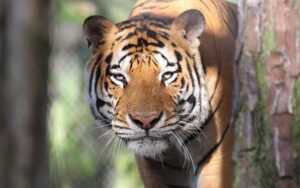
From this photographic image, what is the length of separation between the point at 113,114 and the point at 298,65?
1.09 m

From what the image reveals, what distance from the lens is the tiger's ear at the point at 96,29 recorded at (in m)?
3.00

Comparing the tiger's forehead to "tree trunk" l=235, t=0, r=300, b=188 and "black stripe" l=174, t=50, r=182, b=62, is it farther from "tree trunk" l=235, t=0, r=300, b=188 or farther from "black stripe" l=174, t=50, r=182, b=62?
"tree trunk" l=235, t=0, r=300, b=188

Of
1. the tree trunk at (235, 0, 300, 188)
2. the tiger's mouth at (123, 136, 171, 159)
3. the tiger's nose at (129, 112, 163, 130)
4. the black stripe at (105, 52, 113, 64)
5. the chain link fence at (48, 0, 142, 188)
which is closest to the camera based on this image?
the tree trunk at (235, 0, 300, 188)

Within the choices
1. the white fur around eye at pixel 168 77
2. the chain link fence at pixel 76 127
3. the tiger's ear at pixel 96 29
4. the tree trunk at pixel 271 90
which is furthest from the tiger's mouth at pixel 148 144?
the chain link fence at pixel 76 127

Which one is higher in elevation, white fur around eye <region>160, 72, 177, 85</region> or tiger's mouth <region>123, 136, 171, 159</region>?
white fur around eye <region>160, 72, 177, 85</region>

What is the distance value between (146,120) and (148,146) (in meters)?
0.18

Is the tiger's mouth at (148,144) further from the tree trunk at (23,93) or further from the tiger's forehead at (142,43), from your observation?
the tree trunk at (23,93)

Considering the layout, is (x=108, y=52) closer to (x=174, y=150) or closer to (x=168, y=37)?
(x=168, y=37)

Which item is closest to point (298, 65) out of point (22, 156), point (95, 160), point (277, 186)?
point (277, 186)

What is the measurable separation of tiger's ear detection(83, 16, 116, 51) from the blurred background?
11.1 inches

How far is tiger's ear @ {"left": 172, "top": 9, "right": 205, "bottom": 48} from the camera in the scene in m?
2.96

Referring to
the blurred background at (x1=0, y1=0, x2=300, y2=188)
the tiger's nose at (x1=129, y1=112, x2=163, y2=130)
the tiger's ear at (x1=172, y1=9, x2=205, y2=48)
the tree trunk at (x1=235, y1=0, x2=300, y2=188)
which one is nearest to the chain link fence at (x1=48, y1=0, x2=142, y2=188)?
the blurred background at (x1=0, y1=0, x2=300, y2=188)

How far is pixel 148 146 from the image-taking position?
2846 millimetres

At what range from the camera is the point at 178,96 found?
288 centimetres
